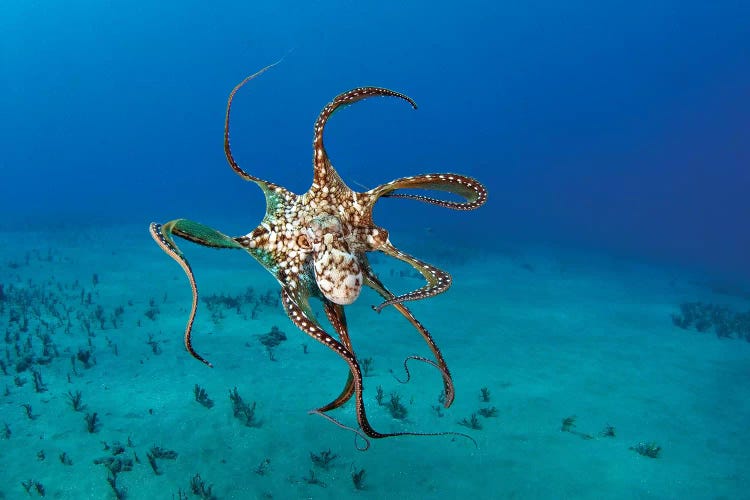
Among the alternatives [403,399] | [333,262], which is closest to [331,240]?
[333,262]

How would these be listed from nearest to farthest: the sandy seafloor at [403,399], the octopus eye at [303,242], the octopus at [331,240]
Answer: the octopus at [331,240], the octopus eye at [303,242], the sandy seafloor at [403,399]

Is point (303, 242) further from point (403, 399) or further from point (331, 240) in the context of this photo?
point (403, 399)

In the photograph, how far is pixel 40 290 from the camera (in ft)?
57.0

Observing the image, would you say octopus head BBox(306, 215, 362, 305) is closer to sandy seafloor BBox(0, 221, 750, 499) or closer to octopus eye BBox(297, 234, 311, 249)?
octopus eye BBox(297, 234, 311, 249)

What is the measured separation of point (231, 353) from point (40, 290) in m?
11.3

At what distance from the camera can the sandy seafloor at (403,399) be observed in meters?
7.39

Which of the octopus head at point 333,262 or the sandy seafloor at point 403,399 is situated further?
the sandy seafloor at point 403,399

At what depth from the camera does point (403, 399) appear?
993 centimetres

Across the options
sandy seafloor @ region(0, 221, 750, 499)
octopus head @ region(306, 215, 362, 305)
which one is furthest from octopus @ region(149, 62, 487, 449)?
sandy seafloor @ region(0, 221, 750, 499)

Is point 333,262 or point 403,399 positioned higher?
point 403,399

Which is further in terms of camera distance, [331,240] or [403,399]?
[403,399]

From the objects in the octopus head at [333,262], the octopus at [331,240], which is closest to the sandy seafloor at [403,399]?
the octopus at [331,240]

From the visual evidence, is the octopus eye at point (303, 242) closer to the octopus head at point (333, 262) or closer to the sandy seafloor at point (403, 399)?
the octopus head at point (333, 262)

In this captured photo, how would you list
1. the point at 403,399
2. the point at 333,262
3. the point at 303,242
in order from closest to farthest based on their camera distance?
1. the point at 333,262
2. the point at 303,242
3. the point at 403,399
